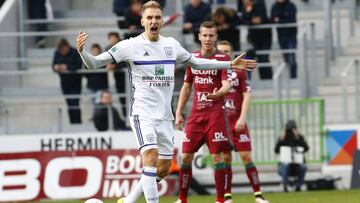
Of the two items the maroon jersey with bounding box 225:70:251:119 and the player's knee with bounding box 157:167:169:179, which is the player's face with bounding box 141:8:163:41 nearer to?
the player's knee with bounding box 157:167:169:179

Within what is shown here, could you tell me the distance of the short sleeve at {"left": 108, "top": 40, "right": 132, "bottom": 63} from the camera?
13766mm

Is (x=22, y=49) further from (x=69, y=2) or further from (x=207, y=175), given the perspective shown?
(x=207, y=175)

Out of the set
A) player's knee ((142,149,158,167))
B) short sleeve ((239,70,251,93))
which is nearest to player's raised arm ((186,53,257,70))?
player's knee ((142,149,158,167))

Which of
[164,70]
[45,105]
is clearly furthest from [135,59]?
[45,105]

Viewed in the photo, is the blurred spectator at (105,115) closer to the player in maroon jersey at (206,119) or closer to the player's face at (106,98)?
the player's face at (106,98)

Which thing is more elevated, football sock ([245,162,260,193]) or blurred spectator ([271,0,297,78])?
blurred spectator ([271,0,297,78])

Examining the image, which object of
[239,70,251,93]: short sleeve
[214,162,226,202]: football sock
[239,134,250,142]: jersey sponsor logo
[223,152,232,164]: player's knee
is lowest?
[214,162,226,202]: football sock

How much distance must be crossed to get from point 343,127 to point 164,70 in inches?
364

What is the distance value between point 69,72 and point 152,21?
34.1 ft

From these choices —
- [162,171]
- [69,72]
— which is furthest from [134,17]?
[162,171]

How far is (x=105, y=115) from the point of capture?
23266 mm

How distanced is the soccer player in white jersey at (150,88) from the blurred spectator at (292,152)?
8324 mm

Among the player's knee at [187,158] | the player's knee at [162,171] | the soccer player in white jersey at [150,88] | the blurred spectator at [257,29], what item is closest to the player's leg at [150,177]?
the soccer player in white jersey at [150,88]

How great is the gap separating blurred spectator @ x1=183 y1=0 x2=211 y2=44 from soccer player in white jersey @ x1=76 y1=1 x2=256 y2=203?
1010cm
